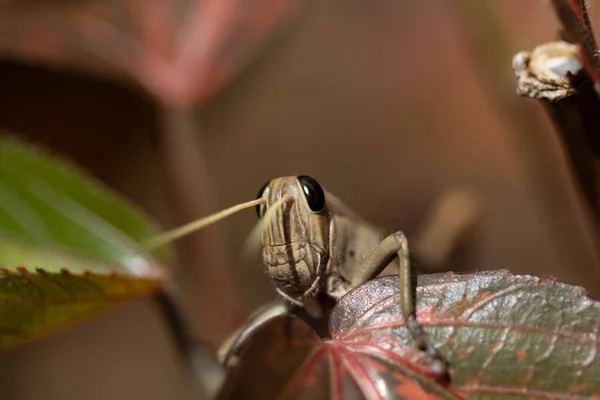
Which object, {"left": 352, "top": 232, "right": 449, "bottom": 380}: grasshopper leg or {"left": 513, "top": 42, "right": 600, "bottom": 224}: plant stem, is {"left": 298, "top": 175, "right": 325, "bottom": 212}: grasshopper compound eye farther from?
{"left": 513, "top": 42, "right": 600, "bottom": 224}: plant stem

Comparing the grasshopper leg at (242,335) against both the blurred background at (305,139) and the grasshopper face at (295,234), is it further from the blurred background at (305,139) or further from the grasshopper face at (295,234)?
the blurred background at (305,139)

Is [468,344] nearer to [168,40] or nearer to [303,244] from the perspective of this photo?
[303,244]

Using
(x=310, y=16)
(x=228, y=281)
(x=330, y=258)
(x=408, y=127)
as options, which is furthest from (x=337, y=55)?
(x=330, y=258)

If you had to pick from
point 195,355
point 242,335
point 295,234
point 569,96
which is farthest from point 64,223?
point 569,96

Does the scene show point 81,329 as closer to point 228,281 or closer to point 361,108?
point 228,281

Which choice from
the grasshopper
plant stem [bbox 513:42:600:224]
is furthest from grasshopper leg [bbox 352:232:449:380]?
plant stem [bbox 513:42:600:224]
